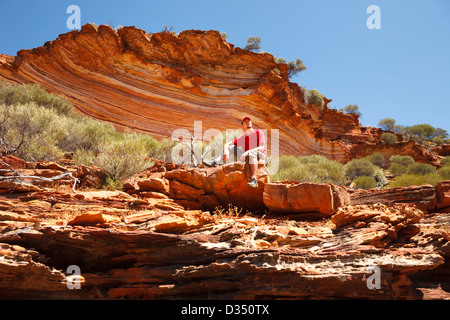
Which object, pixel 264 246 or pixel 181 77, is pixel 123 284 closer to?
pixel 264 246

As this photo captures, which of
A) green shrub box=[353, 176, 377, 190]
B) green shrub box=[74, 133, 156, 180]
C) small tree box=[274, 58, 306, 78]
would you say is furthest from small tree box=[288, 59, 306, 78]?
green shrub box=[74, 133, 156, 180]

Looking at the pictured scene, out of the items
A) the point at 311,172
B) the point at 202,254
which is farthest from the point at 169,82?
the point at 202,254

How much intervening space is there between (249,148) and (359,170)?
12.2 meters

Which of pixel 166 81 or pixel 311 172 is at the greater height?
pixel 166 81

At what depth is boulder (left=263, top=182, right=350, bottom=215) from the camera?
17.6 feet

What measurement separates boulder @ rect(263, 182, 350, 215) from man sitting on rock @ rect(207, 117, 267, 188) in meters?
0.42

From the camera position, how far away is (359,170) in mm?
16516

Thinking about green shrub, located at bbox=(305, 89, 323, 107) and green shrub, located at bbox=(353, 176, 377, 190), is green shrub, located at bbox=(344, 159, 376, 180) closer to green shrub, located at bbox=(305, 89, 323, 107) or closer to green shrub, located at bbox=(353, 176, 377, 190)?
green shrub, located at bbox=(353, 176, 377, 190)

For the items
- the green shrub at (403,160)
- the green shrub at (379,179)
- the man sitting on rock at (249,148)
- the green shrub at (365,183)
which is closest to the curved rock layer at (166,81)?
the green shrub at (403,160)

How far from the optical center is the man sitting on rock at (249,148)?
5.93 meters

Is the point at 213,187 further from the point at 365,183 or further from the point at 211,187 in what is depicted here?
the point at 365,183

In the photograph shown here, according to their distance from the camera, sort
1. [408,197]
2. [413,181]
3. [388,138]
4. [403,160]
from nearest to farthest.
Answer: [408,197], [413,181], [403,160], [388,138]

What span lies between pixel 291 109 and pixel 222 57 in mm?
5714

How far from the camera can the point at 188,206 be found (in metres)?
6.04
